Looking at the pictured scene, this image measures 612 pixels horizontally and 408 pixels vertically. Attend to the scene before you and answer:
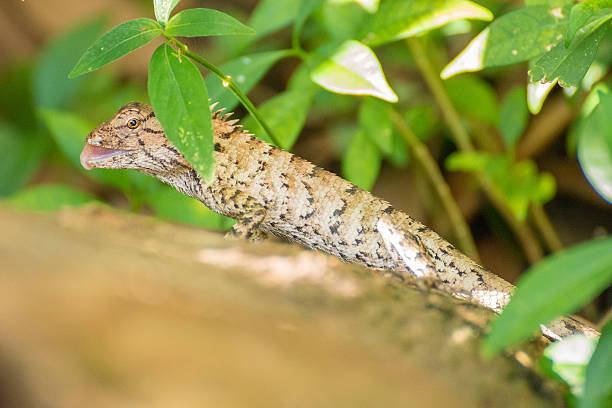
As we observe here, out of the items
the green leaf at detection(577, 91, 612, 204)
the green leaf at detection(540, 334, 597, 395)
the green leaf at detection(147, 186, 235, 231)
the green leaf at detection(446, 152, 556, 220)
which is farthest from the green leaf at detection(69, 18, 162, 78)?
the green leaf at detection(446, 152, 556, 220)

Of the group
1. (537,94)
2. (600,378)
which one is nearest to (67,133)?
(537,94)

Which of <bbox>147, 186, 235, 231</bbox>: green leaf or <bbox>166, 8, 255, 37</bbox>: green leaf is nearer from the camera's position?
<bbox>166, 8, 255, 37</bbox>: green leaf

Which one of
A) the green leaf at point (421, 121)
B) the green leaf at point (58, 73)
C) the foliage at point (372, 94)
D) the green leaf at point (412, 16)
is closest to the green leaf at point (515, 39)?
the foliage at point (372, 94)

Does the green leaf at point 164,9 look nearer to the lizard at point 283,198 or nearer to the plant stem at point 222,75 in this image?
the plant stem at point 222,75

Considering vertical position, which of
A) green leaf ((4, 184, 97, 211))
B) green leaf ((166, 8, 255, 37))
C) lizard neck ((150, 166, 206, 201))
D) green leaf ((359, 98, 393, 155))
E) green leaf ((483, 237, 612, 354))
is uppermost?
green leaf ((359, 98, 393, 155))

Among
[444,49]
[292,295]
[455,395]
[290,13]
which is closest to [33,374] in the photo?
[292,295]

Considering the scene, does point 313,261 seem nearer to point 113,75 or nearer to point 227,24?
point 227,24

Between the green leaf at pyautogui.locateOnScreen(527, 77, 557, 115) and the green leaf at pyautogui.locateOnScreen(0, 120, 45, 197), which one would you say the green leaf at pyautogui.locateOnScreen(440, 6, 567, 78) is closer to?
the green leaf at pyautogui.locateOnScreen(527, 77, 557, 115)
